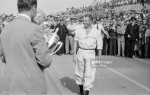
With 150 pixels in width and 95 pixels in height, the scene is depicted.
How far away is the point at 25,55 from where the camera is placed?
3934mm

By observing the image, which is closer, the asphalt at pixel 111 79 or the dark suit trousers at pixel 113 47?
the asphalt at pixel 111 79

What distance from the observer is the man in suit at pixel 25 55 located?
154 inches

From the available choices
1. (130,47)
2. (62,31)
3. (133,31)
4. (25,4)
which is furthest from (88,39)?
(62,31)

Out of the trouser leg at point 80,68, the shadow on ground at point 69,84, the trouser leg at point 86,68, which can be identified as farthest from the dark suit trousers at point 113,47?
the trouser leg at point 86,68

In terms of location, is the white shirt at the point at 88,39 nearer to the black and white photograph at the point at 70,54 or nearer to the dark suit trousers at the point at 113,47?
the black and white photograph at the point at 70,54

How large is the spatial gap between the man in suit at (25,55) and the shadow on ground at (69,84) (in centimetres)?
560

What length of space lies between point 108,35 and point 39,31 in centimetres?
1510

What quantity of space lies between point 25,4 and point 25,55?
19.2 inches

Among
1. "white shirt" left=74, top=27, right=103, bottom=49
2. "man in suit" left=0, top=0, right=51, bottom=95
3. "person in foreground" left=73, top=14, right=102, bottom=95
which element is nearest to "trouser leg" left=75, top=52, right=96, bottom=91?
"person in foreground" left=73, top=14, right=102, bottom=95

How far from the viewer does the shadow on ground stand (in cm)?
980

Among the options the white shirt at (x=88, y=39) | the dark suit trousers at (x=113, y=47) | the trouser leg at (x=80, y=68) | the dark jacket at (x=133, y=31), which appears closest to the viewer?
the white shirt at (x=88, y=39)

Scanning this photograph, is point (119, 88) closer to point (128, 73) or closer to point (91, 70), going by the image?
point (91, 70)

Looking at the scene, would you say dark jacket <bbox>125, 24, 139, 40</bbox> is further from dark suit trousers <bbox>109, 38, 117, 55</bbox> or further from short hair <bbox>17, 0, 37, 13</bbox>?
short hair <bbox>17, 0, 37, 13</bbox>

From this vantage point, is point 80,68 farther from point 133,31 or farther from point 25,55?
point 133,31
